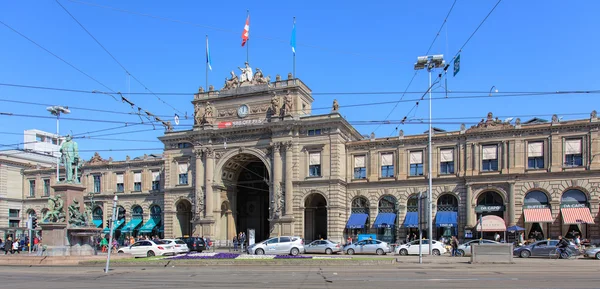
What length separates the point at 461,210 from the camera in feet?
172

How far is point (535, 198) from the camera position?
50.1 meters

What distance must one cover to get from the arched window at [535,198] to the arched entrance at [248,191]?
25.8 meters

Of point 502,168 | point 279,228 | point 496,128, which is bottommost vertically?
point 279,228

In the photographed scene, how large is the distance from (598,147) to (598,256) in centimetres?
1651

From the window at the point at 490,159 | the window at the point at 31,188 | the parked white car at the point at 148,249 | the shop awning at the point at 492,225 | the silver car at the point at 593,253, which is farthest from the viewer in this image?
the window at the point at 31,188

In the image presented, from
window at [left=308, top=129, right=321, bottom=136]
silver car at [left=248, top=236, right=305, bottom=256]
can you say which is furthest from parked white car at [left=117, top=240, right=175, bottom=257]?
window at [left=308, top=129, right=321, bottom=136]

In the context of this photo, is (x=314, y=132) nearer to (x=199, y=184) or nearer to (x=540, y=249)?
(x=199, y=184)

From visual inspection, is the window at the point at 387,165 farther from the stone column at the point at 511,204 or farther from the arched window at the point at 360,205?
the stone column at the point at 511,204

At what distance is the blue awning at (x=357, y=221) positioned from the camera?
55281mm

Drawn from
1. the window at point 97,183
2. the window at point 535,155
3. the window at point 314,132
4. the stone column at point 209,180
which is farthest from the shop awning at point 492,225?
the window at point 97,183

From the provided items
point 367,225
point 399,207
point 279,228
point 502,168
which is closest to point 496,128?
point 502,168

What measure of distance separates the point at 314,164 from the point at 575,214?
2377 cm

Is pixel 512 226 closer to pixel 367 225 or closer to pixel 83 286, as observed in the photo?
pixel 367 225

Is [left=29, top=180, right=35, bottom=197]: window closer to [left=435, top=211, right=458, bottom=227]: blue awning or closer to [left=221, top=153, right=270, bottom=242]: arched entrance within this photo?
[left=221, top=153, right=270, bottom=242]: arched entrance
